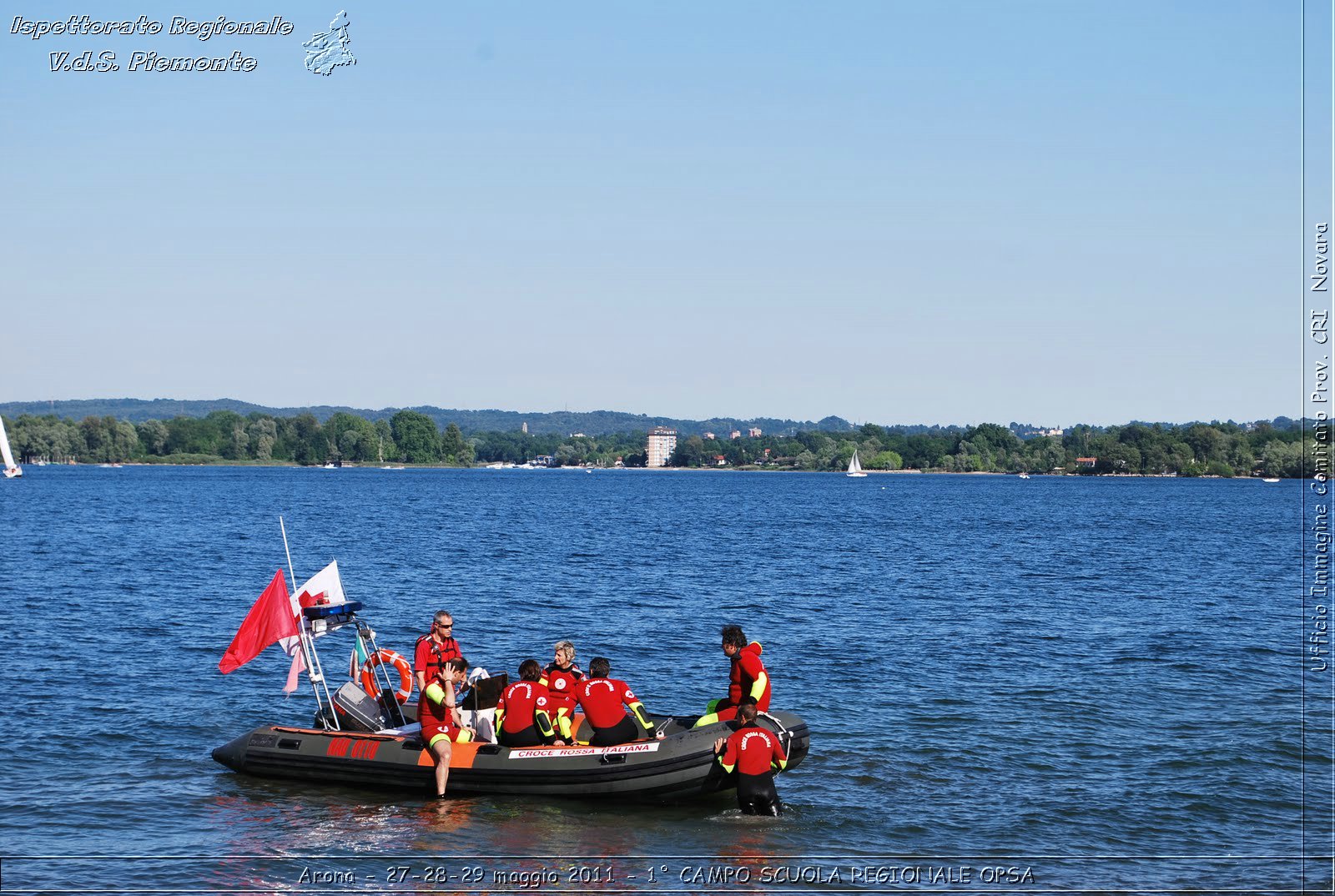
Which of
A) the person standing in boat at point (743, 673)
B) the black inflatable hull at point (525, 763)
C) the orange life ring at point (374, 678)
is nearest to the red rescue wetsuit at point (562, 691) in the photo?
the black inflatable hull at point (525, 763)

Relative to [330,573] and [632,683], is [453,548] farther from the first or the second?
[330,573]

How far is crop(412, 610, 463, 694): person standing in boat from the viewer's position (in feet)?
49.8

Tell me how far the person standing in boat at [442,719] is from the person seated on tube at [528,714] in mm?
595

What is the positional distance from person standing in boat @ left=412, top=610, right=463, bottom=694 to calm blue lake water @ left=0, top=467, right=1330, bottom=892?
159 centimetres

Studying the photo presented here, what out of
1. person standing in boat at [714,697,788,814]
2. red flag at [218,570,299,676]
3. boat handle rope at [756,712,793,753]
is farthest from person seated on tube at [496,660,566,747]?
red flag at [218,570,299,676]

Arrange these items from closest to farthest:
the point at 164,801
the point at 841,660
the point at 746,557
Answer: the point at 164,801, the point at 841,660, the point at 746,557

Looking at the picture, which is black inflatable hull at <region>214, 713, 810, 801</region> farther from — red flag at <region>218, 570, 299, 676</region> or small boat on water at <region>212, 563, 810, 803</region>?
red flag at <region>218, 570, 299, 676</region>

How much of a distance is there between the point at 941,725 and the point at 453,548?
3594 cm

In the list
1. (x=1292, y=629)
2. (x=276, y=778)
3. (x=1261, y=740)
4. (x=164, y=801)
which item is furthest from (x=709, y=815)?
(x=1292, y=629)

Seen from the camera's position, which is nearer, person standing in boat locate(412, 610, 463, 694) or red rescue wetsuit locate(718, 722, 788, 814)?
red rescue wetsuit locate(718, 722, 788, 814)

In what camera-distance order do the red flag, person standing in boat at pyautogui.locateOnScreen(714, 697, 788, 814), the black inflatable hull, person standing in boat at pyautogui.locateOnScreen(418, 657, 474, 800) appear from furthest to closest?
the red flag → person standing in boat at pyautogui.locateOnScreen(418, 657, 474, 800) → the black inflatable hull → person standing in boat at pyautogui.locateOnScreen(714, 697, 788, 814)

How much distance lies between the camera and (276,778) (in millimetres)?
16000

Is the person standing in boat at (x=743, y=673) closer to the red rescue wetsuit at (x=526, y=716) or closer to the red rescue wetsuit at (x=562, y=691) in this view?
the red rescue wetsuit at (x=562, y=691)

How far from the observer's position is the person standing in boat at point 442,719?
14930 millimetres
